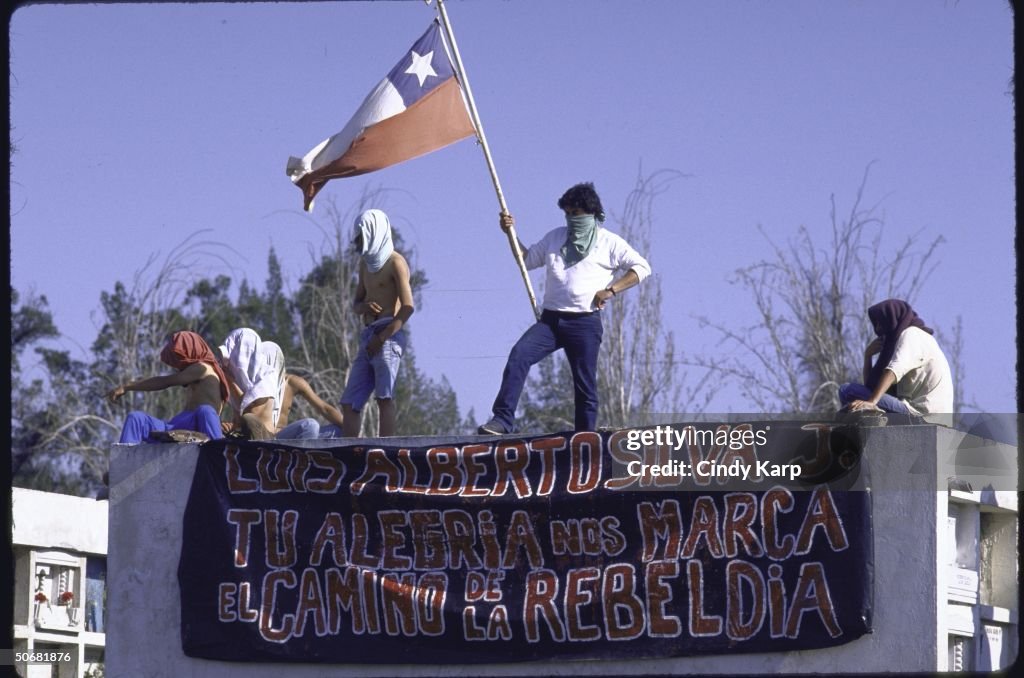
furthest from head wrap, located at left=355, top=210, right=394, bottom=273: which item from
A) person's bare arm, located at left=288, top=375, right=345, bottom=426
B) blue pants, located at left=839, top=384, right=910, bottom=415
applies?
blue pants, located at left=839, top=384, right=910, bottom=415

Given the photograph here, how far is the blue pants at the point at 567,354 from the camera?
381 inches

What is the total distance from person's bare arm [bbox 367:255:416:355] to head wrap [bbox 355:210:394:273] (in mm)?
112

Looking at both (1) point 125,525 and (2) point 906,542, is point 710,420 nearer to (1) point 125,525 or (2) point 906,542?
(2) point 906,542

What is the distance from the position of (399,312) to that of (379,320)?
157 mm

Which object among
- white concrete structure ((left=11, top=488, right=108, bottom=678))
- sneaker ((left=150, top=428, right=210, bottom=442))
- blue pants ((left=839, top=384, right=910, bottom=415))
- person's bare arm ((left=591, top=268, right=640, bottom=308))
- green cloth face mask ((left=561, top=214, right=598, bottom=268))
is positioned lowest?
white concrete structure ((left=11, top=488, right=108, bottom=678))

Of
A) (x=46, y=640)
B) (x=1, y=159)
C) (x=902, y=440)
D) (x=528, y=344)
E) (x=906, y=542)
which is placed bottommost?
(x=46, y=640)

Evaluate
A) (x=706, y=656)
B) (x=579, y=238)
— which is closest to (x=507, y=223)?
(x=579, y=238)

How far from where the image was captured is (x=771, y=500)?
28.6 ft

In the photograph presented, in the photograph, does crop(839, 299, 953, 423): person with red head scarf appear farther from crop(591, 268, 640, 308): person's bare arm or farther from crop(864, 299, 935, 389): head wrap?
crop(591, 268, 640, 308): person's bare arm

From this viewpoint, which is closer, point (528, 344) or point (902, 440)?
Result: point (902, 440)

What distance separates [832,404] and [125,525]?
1520 centimetres

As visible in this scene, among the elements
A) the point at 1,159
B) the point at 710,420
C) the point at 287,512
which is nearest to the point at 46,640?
the point at 287,512

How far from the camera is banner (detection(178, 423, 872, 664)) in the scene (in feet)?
28.3

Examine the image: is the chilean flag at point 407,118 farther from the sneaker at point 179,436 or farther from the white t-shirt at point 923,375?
the white t-shirt at point 923,375
